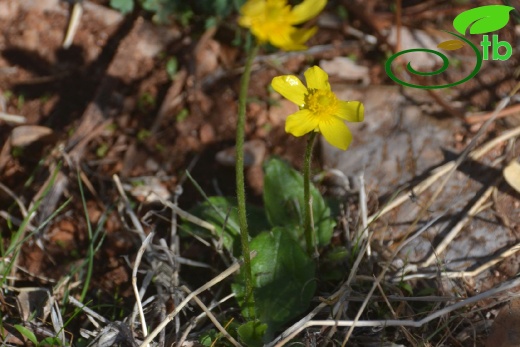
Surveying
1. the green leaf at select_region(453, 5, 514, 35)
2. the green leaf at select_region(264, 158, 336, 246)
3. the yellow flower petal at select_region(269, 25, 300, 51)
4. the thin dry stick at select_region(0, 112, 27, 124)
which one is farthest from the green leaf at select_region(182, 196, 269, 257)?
the green leaf at select_region(453, 5, 514, 35)

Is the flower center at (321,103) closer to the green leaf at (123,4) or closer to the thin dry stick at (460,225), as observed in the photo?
the thin dry stick at (460,225)

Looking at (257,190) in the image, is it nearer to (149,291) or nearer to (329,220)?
(329,220)

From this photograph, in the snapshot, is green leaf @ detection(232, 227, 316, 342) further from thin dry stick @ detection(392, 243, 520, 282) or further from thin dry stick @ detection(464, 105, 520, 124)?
thin dry stick @ detection(464, 105, 520, 124)

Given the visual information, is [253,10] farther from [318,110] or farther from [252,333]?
[252,333]

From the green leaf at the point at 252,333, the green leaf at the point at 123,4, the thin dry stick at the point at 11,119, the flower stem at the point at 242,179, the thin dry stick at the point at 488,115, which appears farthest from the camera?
the green leaf at the point at 123,4

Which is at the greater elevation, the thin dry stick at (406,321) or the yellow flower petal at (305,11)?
the yellow flower petal at (305,11)

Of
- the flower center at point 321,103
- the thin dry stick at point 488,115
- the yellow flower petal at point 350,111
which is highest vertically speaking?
the flower center at point 321,103

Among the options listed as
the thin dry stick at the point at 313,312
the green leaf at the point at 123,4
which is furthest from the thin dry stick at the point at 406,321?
the green leaf at the point at 123,4
